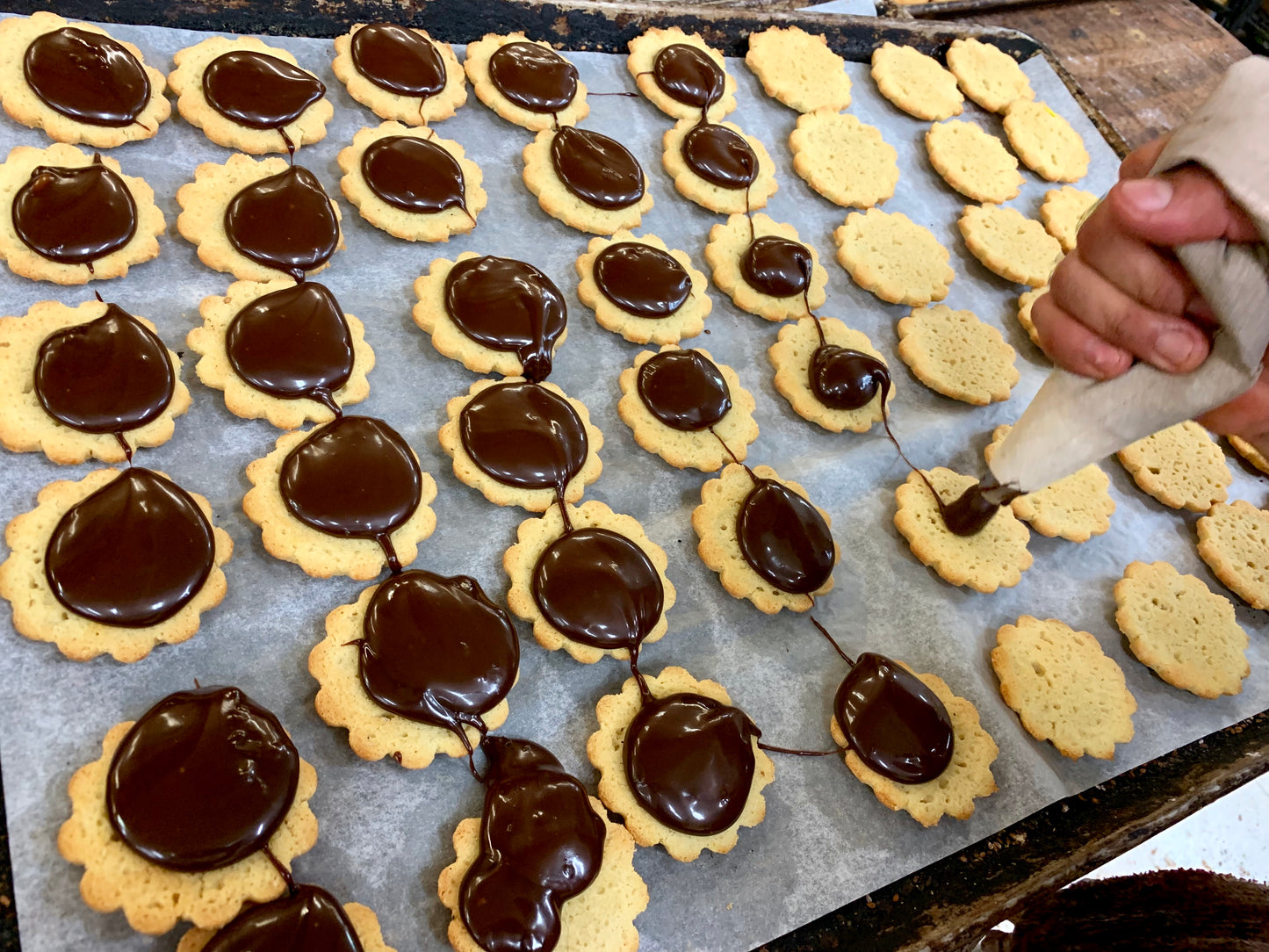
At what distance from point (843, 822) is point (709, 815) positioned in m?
0.30

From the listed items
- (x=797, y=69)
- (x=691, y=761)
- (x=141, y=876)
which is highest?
(x=797, y=69)

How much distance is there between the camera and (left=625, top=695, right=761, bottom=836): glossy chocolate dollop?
1.54m

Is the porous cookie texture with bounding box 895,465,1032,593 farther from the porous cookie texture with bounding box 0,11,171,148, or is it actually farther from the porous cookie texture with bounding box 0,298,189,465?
the porous cookie texture with bounding box 0,11,171,148

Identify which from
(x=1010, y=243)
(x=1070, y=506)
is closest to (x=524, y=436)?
(x=1070, y=506)

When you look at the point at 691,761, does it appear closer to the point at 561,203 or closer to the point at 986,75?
the point at 561,203

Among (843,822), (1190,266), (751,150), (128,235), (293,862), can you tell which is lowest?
(293,862)

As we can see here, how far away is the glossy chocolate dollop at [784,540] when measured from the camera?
186cm

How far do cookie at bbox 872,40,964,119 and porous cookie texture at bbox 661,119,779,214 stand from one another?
0.75 meters

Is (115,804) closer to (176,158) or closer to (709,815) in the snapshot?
(709,815)

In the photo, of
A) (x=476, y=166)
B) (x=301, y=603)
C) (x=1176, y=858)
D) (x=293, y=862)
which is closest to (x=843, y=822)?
(x=293, y=862)

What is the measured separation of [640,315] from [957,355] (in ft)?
3.10

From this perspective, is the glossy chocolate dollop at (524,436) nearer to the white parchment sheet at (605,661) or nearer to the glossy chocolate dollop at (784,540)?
the white parchment sheet at (605,661)

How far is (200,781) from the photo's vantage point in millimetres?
1311

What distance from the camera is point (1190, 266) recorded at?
1210 mm
